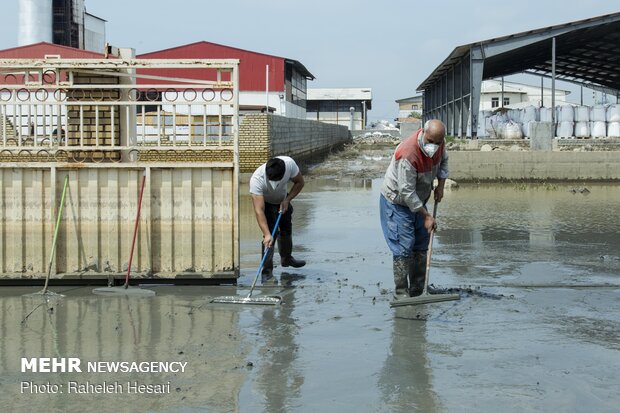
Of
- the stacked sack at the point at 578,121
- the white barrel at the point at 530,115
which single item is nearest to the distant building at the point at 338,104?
the white barrel at the point at 530,115

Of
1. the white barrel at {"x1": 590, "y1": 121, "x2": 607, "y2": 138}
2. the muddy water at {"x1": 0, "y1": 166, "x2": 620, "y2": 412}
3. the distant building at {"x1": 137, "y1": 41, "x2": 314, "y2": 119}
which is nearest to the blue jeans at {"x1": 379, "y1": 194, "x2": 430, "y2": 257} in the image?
the muddy water at {"x1": 0, "y1": 166, "x2": 620, "y2": 412}

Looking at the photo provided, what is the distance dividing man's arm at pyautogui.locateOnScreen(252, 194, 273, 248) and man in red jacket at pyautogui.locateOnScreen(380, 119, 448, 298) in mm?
1302

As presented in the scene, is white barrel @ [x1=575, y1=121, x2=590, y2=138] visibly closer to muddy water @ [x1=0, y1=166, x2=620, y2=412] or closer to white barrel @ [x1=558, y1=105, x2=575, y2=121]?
white barrel @ [x1=558, y1=105, x2=575, y2=121]

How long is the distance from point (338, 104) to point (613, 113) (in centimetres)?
5242

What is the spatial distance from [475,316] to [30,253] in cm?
485

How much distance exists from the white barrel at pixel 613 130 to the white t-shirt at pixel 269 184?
25941 millimetres

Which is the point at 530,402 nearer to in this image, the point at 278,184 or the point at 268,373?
the point at 268,373

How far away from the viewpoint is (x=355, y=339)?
6.25 m

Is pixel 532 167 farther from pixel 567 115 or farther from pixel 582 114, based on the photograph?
pixel 582 114


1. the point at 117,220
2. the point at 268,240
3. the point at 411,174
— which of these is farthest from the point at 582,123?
the point at 117,220

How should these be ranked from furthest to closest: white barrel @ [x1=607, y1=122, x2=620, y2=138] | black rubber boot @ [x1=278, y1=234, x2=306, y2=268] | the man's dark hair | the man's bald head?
1. white barrel @ [x1=607, y1=122, x2=620, y2=138]
2. black rubber boot @ [x1=278, y1=234, x2=306, y2=268]
3. the man's dark hair
4. the man's bald head

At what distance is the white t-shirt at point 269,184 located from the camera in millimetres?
8531

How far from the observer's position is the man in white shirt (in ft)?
27.2

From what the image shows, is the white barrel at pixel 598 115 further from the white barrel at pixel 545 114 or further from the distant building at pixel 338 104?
the distant building at pixel 338 104
